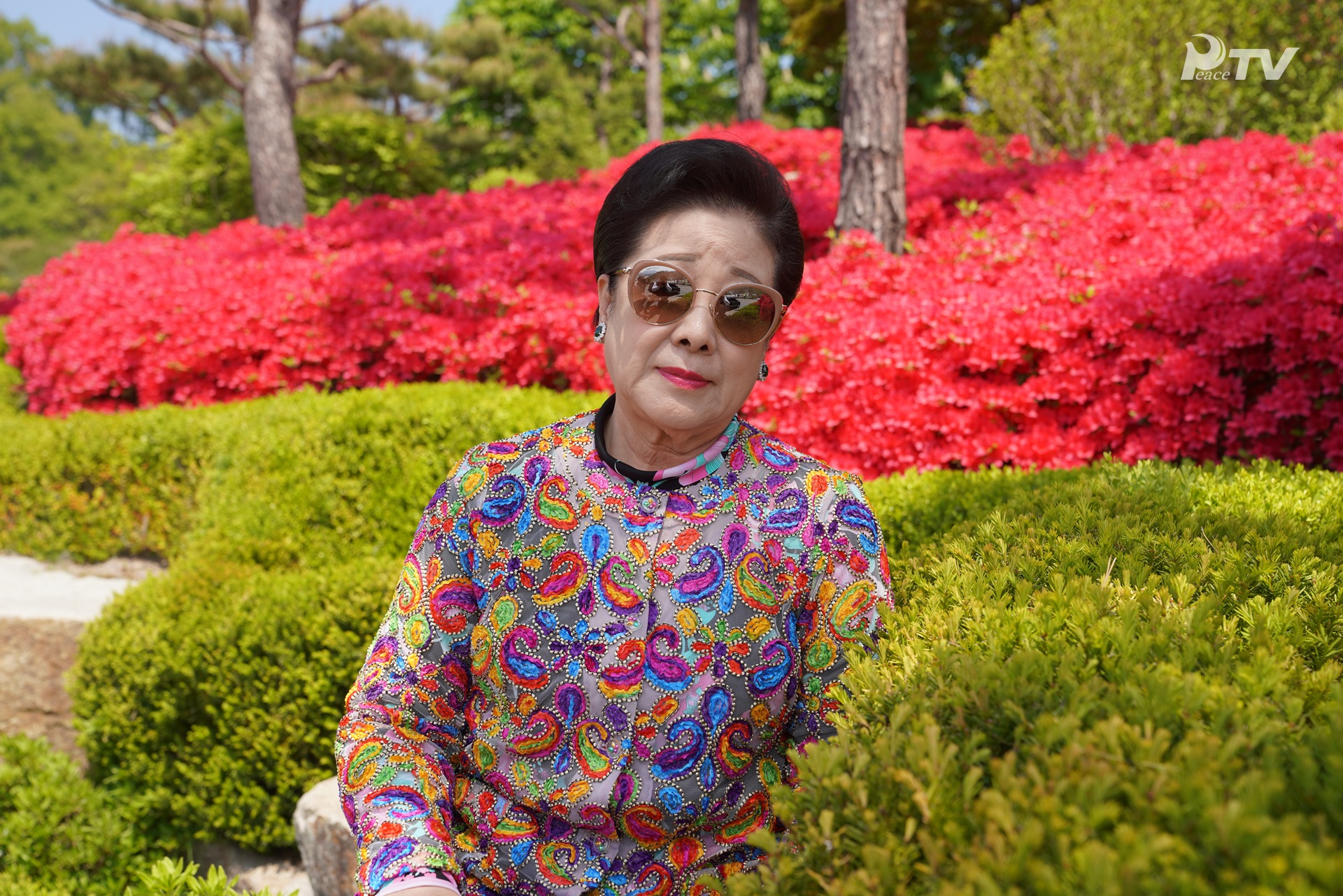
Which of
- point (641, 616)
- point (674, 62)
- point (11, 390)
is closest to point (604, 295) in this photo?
point (641, 616)

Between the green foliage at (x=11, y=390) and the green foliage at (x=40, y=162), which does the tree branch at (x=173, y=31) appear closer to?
the green foliage at (x=11, y=390)

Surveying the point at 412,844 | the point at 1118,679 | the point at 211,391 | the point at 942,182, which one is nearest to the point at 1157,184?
the point at 942,182

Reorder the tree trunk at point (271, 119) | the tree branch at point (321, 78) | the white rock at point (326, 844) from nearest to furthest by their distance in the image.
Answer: the white rock at point (326, 844), the tree trunk at point (271, 119), the tree branch at point (321, 78)

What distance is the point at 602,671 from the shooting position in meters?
1.59

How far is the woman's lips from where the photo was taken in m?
1.69

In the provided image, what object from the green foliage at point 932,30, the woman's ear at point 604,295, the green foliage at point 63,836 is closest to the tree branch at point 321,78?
the green foliage at point 63,836

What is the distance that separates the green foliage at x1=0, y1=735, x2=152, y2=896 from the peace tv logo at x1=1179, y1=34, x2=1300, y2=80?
9.52 m

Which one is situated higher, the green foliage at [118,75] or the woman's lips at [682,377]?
the woman's lips at [682,377]

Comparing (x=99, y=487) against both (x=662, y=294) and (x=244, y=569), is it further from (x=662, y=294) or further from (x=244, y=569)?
(x=662, y=294)

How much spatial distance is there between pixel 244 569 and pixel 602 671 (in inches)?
120

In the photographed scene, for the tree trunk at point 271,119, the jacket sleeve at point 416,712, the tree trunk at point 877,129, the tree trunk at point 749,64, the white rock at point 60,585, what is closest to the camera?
the jacket sleeve at point 416,712

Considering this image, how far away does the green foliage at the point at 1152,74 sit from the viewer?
28.0ft

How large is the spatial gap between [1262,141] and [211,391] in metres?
8.22

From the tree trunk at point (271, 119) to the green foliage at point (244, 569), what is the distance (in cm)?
520
